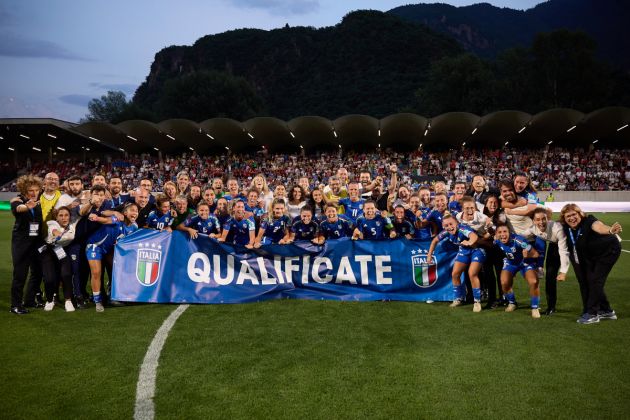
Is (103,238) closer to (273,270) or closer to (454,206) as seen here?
(273,270)

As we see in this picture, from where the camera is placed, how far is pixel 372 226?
24.8 feet

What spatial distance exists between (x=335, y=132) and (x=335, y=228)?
31071 mm

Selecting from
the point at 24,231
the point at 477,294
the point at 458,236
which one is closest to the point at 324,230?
the point at 458,236

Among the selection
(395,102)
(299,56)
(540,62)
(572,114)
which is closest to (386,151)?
(572,114)

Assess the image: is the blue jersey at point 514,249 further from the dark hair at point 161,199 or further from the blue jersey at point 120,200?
the blue jersey at point 120,200

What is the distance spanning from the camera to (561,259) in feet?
19.2

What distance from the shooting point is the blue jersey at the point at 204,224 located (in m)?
7.58

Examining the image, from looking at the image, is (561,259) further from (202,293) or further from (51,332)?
(51,332)

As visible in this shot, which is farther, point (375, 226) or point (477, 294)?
point (375, 226)

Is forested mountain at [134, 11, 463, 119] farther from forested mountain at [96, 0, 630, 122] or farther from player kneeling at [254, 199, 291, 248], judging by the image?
player kneeling at [254, 199, 291, 248]

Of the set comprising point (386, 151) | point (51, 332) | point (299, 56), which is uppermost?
point (299, 56)

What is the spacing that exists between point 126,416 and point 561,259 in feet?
16.9

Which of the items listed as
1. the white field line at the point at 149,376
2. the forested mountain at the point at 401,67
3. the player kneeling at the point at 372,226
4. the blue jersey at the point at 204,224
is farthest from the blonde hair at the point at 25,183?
the forested mountain at the point at 401,67

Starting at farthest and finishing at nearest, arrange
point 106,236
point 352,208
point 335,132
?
point 335,132 < point 352,208 < point 106,236
